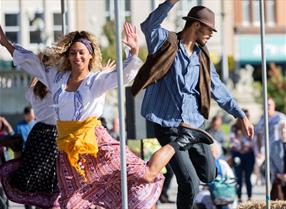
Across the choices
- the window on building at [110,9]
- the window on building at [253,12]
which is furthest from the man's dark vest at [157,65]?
the window on building at [253,12]

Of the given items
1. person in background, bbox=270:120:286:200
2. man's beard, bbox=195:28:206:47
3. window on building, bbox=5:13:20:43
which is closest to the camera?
man's beard, bbox=195:28:206:47

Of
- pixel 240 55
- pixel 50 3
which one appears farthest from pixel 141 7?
pixel 240 55

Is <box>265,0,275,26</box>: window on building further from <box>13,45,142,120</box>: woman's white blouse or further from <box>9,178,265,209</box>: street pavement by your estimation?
<box>13,45,142,120</box>: woman's white blouse

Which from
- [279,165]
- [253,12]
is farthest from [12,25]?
[279,165]

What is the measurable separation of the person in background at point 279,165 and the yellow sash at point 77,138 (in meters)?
5.84

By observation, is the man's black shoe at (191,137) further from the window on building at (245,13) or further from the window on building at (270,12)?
the window on building at (270,12)

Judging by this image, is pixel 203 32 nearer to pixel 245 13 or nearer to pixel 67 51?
pixel 67 51

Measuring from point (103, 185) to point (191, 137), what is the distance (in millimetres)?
777

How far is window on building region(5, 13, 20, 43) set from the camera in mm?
56250

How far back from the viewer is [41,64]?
376 inches

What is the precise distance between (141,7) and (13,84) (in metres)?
22.0

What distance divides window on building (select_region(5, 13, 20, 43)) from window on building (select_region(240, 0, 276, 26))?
12748 millimetres

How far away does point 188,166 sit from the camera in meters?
9.20

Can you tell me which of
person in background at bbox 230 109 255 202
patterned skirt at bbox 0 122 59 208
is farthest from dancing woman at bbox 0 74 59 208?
person in background at bbox 230 109 255 202
